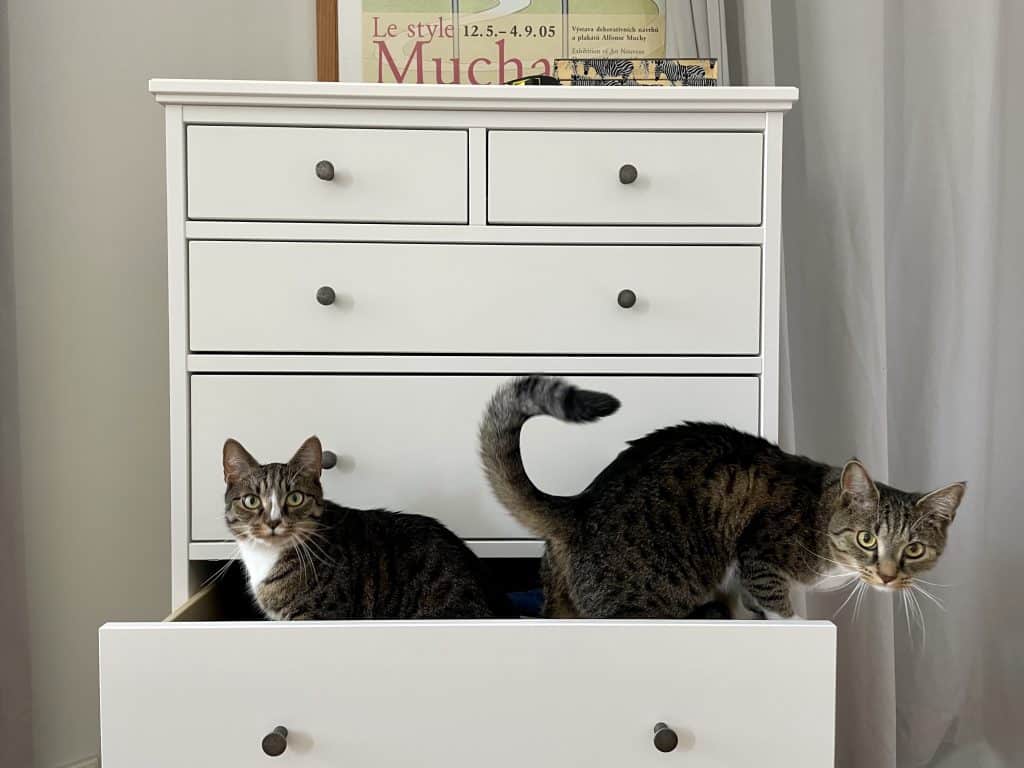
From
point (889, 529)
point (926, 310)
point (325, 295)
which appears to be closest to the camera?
point (889, 529)

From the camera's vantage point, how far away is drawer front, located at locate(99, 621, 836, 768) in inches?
31.0

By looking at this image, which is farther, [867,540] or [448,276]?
[448,276]

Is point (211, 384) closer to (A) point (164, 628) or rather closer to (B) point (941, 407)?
(A) point (164, 628)

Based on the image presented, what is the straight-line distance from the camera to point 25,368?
154 centimetres

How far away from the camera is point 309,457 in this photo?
104cm

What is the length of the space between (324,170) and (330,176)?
1 centimetres

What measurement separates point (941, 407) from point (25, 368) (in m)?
1.66

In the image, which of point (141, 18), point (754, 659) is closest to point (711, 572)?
point (754, 659)

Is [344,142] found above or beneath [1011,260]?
above

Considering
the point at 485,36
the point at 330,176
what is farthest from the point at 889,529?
the point at 485,36

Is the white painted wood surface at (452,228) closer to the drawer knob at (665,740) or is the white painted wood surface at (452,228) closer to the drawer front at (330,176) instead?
the drawer front at (330,176)

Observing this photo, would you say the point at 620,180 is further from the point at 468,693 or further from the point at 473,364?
the point at 468,693

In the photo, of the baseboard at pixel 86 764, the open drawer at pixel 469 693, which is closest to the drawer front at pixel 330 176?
the open drawer at pixel 469 693

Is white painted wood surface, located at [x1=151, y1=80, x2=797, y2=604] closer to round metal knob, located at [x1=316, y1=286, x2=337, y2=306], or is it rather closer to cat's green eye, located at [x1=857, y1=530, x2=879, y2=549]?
round metal knob, located at [x1=316, y1=286, x2=337, y2=306]
